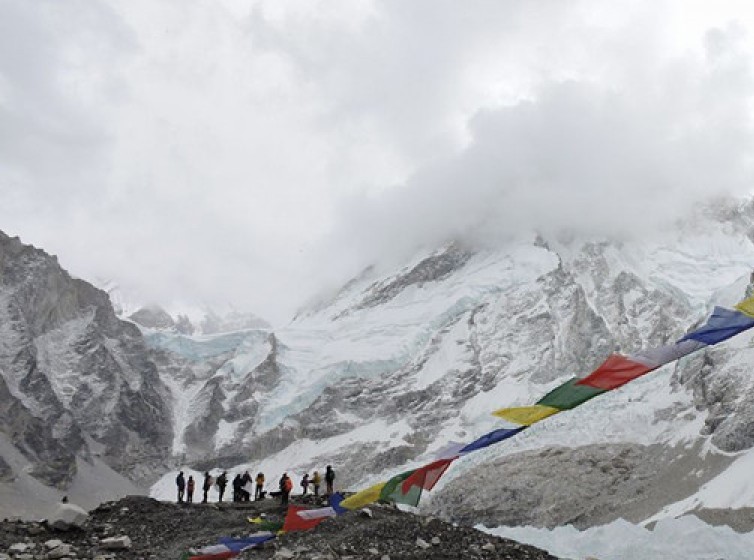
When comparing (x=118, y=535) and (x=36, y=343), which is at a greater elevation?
(x=36, y=343)

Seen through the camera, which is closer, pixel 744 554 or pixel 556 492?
pixel 744 554

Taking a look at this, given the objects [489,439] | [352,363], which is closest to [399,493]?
[489,439]

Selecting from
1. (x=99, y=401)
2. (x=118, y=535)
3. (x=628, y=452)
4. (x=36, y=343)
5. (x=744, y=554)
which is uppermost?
(x=36, y=343)

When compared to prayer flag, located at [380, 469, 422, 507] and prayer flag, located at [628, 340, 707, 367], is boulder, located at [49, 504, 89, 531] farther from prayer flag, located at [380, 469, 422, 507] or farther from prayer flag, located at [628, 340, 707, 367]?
prayer flag, located at [628, 340, 707, 367]

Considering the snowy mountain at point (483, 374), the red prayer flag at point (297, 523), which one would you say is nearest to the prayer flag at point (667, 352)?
the red prayer flag at point (297, 523)

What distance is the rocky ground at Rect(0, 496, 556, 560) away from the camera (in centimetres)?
1653

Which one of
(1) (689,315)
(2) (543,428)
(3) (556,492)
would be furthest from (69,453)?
(1) (689,315)

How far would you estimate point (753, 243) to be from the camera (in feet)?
632

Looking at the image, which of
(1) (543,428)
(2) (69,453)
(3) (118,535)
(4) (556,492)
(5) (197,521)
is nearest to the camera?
(3) (118,535)

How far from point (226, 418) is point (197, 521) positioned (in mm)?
153957

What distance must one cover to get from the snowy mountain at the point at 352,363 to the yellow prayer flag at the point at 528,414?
77.2 metres

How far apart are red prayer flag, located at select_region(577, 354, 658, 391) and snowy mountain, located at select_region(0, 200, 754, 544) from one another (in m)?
77.8

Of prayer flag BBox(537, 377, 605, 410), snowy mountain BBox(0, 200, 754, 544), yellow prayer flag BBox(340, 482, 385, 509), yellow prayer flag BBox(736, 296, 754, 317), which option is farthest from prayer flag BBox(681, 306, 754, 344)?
snowy mountain BBox(0, 200, 754, 544)

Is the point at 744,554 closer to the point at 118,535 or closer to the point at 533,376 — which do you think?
the point at 118,535
